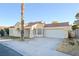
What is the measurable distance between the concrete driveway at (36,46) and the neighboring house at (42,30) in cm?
7

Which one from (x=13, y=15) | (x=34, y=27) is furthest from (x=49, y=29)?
(x=13, y=15)

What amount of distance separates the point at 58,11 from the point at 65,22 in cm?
18

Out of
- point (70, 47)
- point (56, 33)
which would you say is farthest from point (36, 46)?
point (70, 47)

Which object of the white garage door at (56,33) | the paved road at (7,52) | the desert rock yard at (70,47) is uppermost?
the white garage door at (56,33)

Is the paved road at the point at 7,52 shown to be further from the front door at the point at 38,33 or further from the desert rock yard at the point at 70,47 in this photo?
the desert rock yard at the point at 70,47

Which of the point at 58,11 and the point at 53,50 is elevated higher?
the point at 58,11

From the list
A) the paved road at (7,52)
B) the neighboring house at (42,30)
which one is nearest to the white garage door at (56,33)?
the neighboring house at (42,30)

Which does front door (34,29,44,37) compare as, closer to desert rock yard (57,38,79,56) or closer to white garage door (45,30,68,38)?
white garage door (45,30,68,38)

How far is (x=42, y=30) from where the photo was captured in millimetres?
4066

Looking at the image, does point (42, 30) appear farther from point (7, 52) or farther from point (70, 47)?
point (7, 52)

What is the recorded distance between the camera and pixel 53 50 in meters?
4.01

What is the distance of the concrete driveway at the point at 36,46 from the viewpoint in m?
4.00

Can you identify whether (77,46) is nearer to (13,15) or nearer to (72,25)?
(72,25)

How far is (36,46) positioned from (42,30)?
0.23m
